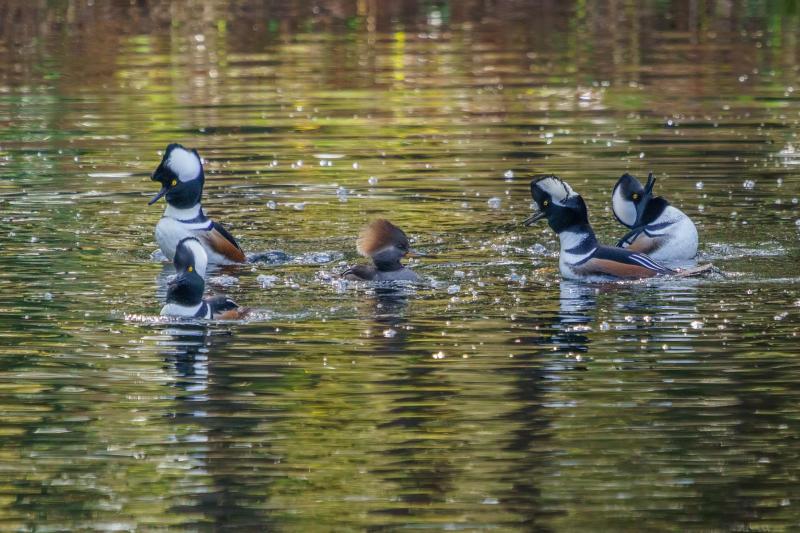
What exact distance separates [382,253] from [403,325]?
147 centimetres

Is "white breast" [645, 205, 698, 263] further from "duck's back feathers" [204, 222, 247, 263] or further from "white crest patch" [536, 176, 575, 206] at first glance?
"duck's back feathers" [204, 222, 247, 263]

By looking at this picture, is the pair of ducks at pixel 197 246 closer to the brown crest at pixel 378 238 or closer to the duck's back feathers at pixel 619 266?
the brown crest at pixel 378 238

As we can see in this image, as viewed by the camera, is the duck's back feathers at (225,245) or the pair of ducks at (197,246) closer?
the pair of ducks at (197,246)

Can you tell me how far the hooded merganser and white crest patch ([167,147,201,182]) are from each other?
2.69 meters

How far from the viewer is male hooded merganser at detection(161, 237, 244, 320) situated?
10.5 meters

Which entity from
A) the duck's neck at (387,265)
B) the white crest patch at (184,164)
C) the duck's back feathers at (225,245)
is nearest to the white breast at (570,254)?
the duck's neck at (387,265)

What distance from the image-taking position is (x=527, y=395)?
347 inches

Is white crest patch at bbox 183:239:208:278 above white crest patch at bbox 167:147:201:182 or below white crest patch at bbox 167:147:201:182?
below

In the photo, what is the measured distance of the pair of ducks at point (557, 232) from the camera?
39.2 feet

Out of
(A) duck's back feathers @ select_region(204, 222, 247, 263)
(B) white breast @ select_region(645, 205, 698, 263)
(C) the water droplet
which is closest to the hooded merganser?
(B) white breast @ select_region(645, 205, 698, 263)

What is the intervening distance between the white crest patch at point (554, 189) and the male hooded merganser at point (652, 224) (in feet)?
2.56

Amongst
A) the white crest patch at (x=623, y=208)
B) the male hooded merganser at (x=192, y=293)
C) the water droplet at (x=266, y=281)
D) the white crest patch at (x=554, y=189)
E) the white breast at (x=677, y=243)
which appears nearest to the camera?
the male hooded merganser at (x=192, y=293)

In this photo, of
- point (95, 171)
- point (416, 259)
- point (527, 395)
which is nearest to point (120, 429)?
point (527, 395)

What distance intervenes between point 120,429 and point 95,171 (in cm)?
916
